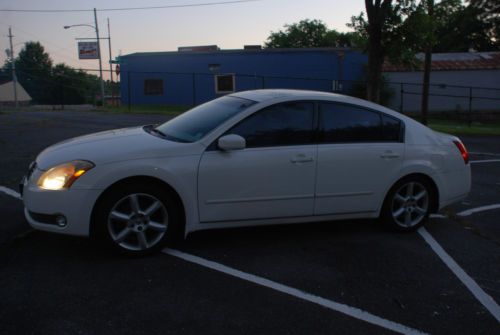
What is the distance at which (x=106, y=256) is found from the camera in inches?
171

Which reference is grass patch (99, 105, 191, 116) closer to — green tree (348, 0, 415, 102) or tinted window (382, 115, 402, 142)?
green tree (348, 0, 415, 102)

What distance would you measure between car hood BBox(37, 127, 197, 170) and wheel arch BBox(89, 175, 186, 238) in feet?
0.61

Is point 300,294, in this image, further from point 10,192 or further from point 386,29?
point 386,29

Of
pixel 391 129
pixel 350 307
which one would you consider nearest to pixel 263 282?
pixel 350 307

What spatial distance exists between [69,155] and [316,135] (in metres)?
2.28

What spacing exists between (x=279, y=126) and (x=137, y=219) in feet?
5.16

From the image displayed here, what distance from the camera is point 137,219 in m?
4.27

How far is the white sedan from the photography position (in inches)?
164

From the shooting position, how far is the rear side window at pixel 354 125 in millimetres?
4922

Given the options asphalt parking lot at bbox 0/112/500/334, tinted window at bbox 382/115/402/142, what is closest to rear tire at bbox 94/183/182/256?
asphalt parking lot at bbox 0/112/500/334

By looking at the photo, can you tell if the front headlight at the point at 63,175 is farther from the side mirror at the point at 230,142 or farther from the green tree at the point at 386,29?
the green tree at the point at 386,29

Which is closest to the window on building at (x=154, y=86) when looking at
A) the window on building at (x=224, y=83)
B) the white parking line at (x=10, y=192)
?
the window on building at (x=224, y=83)

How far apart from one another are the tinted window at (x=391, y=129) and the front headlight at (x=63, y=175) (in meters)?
2.94

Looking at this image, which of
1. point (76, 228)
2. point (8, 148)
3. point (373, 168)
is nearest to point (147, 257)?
point (76, 228)
